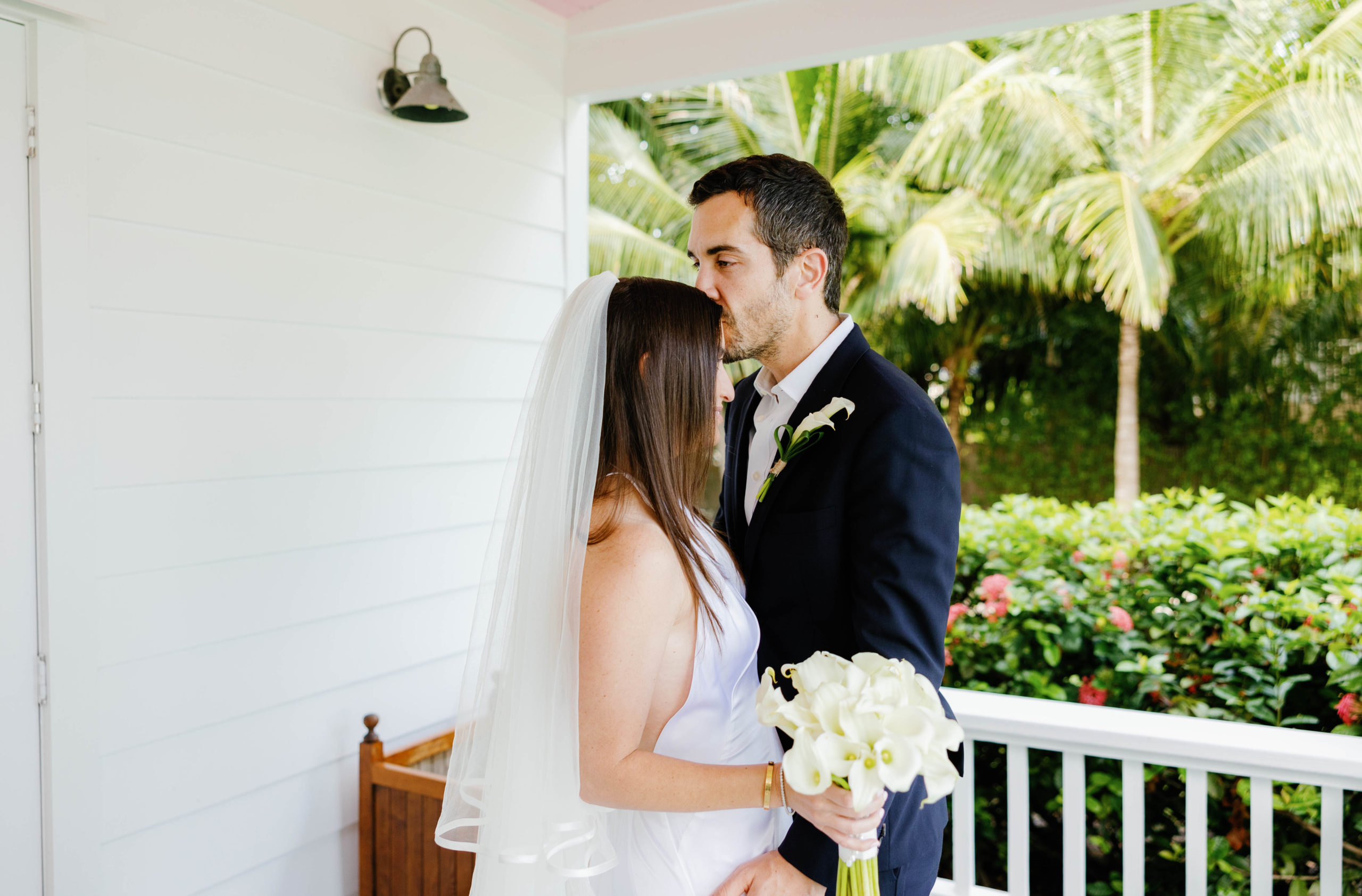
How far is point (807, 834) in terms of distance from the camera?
148 cm

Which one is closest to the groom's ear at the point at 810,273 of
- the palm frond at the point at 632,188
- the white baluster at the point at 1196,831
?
the white baluster at the point at 1196,831

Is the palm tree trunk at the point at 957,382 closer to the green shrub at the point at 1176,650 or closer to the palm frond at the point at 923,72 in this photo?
the palm frond at the point at 923,72

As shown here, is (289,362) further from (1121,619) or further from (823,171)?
(823,171)

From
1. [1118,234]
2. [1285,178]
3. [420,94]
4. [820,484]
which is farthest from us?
[1118,234]

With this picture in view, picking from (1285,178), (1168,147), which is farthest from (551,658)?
(1168,147)

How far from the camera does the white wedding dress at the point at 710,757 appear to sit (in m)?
1.55

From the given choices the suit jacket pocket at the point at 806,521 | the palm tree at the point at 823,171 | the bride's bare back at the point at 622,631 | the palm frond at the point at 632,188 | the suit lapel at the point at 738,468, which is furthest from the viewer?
the palm frond at the point at 632,188

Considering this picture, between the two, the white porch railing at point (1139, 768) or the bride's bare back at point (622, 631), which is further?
the white porch railing at point (1139, 768)

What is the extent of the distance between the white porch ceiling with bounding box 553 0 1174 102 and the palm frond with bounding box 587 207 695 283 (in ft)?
15.4

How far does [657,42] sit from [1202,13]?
710cm

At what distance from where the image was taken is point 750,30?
2980 millimetres

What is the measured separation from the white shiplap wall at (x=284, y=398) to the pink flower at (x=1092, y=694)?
6.94ft

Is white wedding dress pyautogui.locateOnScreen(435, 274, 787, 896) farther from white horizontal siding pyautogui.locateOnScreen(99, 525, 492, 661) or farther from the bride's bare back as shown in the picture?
white horizontal siding pyautogui.locateOnScreen(99, 525, 492, 661)

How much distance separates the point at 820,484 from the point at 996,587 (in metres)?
2.04
